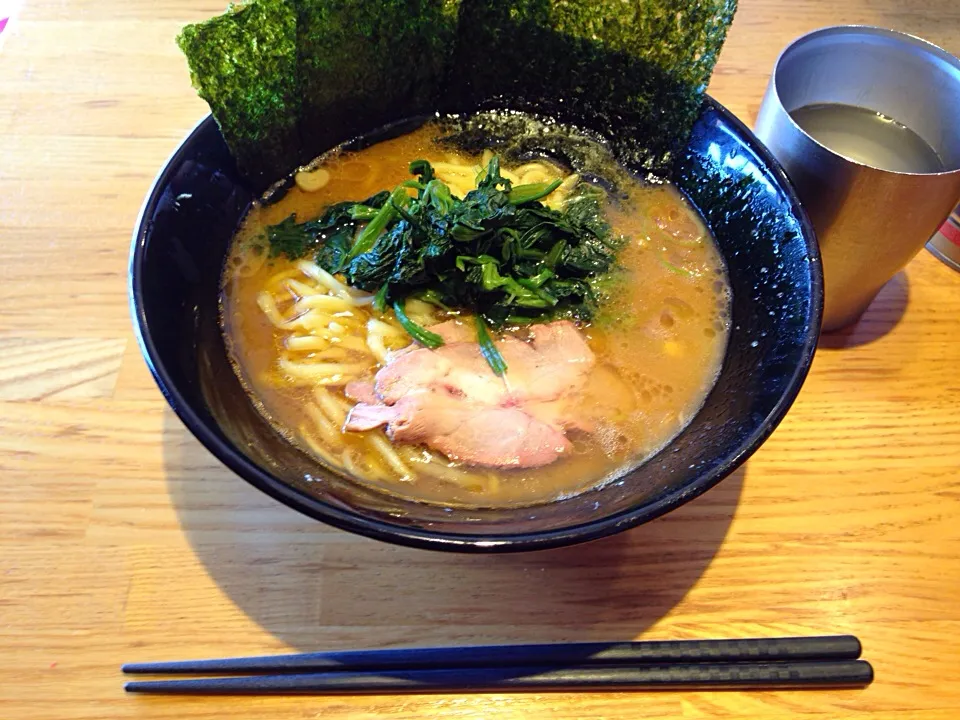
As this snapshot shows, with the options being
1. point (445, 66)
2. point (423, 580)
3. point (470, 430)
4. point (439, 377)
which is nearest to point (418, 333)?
point (439, 377)

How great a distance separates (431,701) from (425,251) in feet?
2.85

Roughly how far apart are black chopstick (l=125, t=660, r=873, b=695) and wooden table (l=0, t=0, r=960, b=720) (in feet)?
0.08

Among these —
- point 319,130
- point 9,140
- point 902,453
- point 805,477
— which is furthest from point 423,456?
point 9,140

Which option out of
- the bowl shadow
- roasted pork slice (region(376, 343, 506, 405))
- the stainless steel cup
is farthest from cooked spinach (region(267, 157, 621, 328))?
the bowl shadow

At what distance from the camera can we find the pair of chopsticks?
48.9 inches

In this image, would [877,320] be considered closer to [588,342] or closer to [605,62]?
[588,342]

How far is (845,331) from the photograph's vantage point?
1771 millimetres

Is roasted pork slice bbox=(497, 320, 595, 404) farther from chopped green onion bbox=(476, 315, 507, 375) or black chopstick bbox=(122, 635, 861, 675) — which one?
black chopstick bbox=(122, 635, 861, 675)

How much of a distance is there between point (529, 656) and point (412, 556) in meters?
0.29

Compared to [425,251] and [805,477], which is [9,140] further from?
[805,477]

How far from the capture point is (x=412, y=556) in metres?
1.38

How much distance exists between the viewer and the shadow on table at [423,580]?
51.9 inches

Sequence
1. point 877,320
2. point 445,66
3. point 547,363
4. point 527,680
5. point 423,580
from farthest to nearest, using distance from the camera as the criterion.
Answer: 1. point 445,66
2. point 877,320
3. point 547,363
4. point 423,580
5. point 527,680

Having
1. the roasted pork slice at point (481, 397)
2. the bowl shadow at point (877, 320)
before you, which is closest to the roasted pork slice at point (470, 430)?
the roasted pork slice at point (481, 397)
